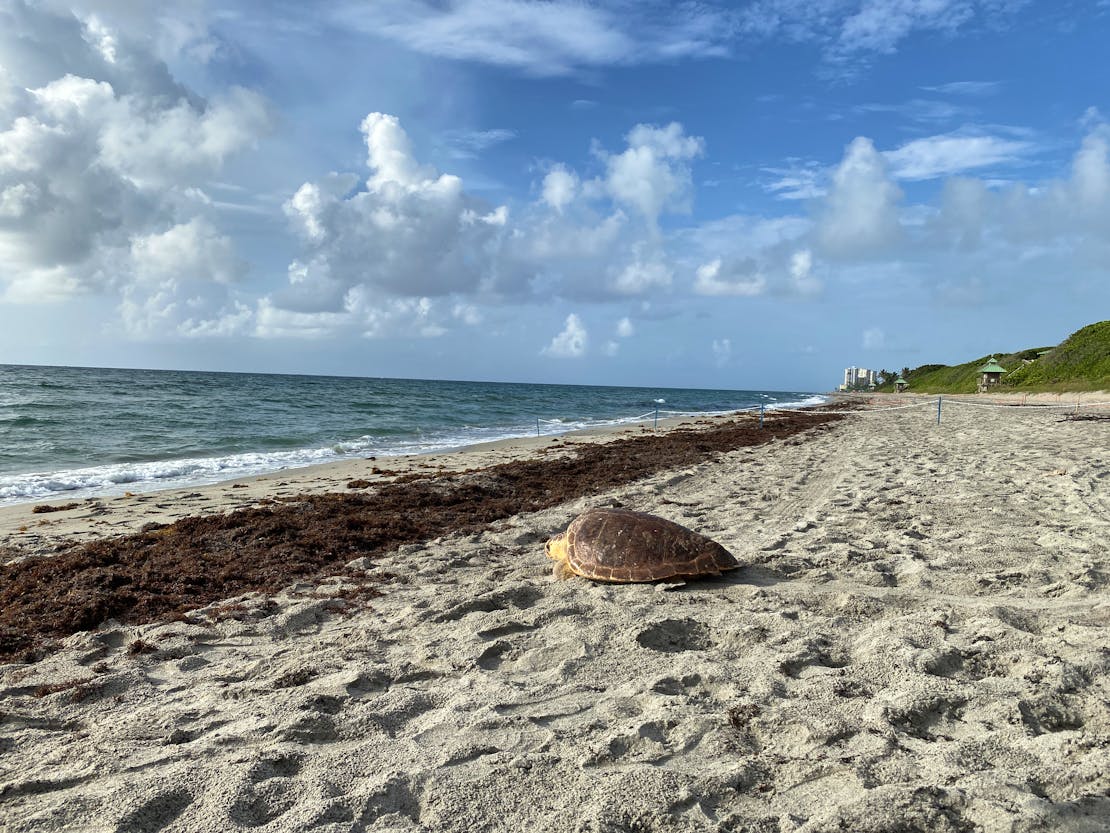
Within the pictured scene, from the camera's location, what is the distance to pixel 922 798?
246 centimetres

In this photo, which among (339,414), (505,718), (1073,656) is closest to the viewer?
(505,718)

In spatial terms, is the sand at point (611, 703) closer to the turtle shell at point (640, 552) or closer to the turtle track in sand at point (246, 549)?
the turtle shell at point (640, 552)

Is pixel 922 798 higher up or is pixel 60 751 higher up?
pixel 922 798

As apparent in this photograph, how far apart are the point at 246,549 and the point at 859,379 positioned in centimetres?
12455

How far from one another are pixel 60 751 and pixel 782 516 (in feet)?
23.2

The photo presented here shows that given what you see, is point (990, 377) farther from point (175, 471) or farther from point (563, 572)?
point (563, 572)

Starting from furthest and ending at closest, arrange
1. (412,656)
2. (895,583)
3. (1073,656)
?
1. (895,583)
2. (412,656)
3. (1073,656)

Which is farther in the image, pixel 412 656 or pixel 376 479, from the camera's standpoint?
pixel 376 479

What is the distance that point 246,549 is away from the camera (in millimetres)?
7102

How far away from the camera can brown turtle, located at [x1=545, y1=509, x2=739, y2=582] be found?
17.5 feet

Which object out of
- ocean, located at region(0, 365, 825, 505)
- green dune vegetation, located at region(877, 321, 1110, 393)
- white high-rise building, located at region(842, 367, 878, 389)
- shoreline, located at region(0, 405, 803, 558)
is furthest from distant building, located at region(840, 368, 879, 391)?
shoreline, located at region(0, 405, 803, 558)

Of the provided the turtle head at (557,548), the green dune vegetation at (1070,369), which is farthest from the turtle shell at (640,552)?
the green dune vegetation at (1070,369)

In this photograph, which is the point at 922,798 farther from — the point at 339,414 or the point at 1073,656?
the point at 339,414

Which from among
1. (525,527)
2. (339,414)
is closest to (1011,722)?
(525,527)
